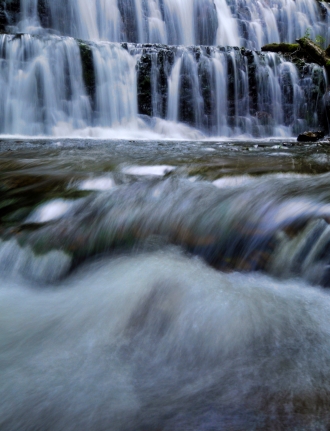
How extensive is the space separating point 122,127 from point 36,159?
235 inches

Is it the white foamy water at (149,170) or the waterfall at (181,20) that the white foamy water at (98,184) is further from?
the waterfall at (181,20)

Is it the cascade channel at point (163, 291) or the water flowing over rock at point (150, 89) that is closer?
the cascade channel at point (163, 291)

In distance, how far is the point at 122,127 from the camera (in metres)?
11.2

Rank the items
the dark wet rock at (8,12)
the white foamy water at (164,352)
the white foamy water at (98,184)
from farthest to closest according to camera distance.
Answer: the dark wet rock at (8,12) < the white foamy water at (98,184) < the white foamy water at (164,352)

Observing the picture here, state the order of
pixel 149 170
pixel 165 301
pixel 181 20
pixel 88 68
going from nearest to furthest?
pixel 165 301 → pixel 149 170 → pixel 88 68 → pixel 181 20

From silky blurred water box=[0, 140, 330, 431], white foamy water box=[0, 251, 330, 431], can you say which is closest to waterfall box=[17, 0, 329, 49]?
silky blurred water box=[0, 140, 330, 431]

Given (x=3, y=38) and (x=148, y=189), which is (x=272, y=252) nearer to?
(x=148, y=189)

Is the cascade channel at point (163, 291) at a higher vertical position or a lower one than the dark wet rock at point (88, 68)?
lower

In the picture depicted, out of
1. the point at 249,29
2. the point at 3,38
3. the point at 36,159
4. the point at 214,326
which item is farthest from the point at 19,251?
the point at 249,29

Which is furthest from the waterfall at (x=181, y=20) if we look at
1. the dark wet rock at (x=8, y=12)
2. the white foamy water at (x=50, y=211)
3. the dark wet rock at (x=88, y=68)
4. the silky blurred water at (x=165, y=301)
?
the white foamy water at (x=50, y=211)

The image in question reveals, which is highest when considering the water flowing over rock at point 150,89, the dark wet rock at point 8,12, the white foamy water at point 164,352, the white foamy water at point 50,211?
the dark wet rock at point 8,12

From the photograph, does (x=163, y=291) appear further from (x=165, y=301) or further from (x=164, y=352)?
(x=164, y=352)

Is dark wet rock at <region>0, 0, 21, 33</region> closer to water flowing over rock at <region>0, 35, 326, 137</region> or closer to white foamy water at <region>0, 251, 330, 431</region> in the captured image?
water flowing over rock at <region>0, 35, 326, 137</region>

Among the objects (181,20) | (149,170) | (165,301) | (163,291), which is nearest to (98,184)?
(149,170)
